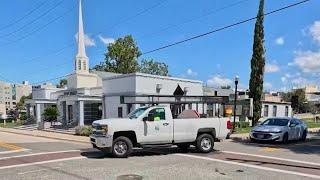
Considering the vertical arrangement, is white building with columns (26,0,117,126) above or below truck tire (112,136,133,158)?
above

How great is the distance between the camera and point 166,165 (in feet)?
43.3

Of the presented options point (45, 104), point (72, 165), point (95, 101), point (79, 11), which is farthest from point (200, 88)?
point (72, 165)

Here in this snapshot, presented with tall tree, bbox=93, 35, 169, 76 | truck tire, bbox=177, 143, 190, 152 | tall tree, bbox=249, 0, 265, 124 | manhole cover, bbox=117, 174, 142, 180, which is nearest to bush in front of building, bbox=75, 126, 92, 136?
truck tire, bbox=177, 143, 190, 152

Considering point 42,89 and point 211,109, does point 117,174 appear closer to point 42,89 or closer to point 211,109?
point 211,109

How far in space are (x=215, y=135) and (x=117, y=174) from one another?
670cm

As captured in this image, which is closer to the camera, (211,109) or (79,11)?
(211,109)

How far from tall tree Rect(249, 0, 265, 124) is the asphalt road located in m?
19.3

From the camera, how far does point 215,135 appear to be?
1723 cm

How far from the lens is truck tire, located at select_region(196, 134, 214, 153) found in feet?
55.0

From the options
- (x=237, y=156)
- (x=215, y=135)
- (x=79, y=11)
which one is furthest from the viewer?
(x=79, y=11)

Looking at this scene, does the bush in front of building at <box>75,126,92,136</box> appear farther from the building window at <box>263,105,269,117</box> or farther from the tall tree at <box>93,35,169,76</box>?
the tall tree at <box>93,35,169,76</box>

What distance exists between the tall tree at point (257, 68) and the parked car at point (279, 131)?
493 inches

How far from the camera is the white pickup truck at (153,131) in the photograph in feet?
49.8

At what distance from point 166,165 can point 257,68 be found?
24889 mm
